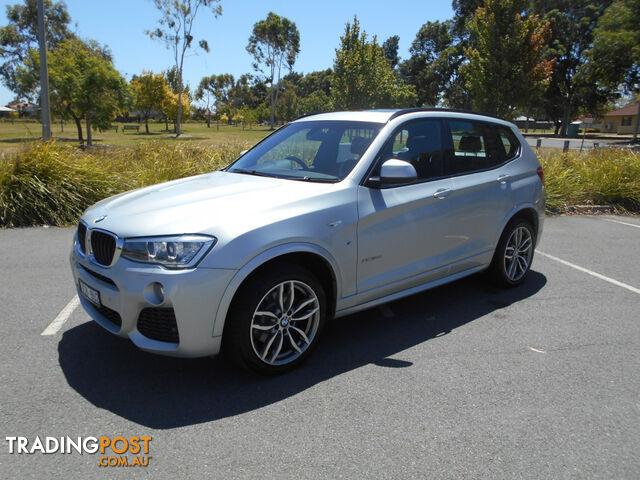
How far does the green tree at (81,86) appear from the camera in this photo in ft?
96.9

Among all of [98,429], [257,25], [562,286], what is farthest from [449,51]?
[98,429]

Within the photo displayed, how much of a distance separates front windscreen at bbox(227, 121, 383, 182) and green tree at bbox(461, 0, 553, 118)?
78.6 feet

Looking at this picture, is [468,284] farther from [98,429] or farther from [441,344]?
[98,429]

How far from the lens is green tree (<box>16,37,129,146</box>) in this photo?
2955 centimetres

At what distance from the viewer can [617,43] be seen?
36094 millimetres

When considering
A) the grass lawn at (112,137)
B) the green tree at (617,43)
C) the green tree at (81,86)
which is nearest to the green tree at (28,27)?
the grass lawn at (112,137)

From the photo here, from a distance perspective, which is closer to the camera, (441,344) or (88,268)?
(88,268)

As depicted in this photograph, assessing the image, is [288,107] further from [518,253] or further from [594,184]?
[518,253]

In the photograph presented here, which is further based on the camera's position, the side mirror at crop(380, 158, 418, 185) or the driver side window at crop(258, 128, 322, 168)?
the driver side window at crop(258, 128, 322, 168)

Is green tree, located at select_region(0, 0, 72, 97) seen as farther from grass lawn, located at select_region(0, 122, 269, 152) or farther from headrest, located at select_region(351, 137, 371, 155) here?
headrest, located at select_region(351, 137, 371, 155)

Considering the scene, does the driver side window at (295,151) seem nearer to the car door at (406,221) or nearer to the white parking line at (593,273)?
the car door at (406,221)

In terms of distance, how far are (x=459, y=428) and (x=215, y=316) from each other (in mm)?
1595

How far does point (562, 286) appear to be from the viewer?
5.54 meters

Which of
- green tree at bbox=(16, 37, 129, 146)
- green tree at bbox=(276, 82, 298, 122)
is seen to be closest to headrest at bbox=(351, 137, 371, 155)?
green tree at bbox=(16, 37, 129, 146)
